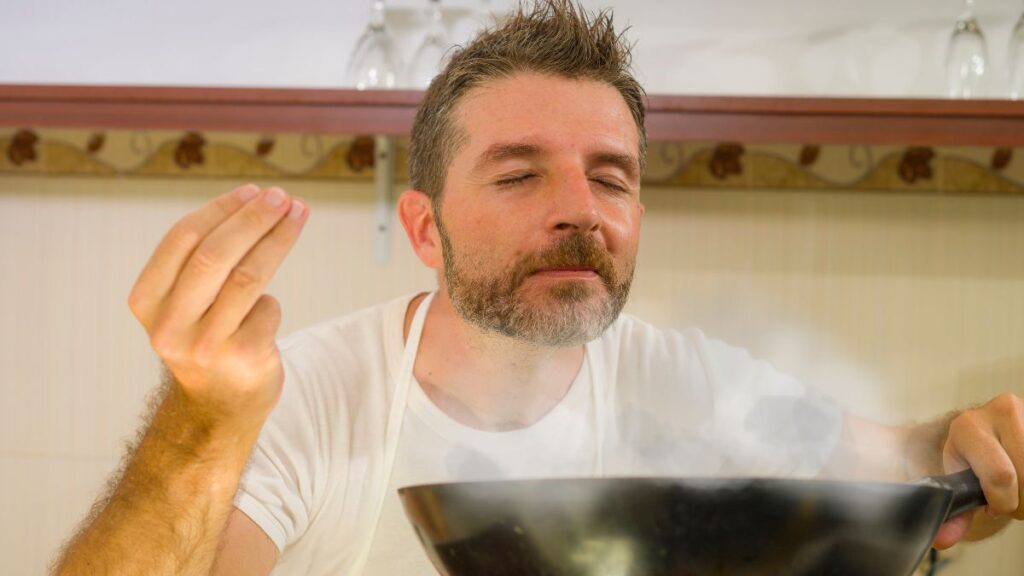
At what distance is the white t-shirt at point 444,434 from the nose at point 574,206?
26cm

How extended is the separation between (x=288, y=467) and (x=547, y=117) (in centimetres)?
45

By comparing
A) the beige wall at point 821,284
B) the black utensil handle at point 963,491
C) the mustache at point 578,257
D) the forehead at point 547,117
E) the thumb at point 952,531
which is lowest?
the beige wall at point 821,284

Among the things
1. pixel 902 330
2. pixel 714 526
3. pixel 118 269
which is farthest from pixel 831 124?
pixel 118 269

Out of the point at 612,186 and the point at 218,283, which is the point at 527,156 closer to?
the point at 612,186

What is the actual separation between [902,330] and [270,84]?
127 centimetres

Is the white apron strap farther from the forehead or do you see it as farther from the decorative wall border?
the decorative wall border

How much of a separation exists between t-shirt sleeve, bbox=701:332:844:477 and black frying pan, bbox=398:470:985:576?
23.4 inches

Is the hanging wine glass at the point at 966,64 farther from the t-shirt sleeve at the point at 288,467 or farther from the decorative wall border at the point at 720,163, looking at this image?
the t-shirt sleeve at the point at 288,467

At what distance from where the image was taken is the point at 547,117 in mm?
1002

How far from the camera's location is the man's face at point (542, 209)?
3.06 ft

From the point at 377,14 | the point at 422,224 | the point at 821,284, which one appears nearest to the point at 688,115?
the point at 821,284

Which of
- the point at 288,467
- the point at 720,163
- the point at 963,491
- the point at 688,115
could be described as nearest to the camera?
the point at 963,491

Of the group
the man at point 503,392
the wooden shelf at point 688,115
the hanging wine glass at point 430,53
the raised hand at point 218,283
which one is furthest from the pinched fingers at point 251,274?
the hanging wine glass at point 430,53

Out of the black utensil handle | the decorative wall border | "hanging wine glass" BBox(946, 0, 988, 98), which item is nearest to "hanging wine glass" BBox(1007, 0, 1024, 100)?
"hanging wine glass" BBox(946, 0, 988, 98)
